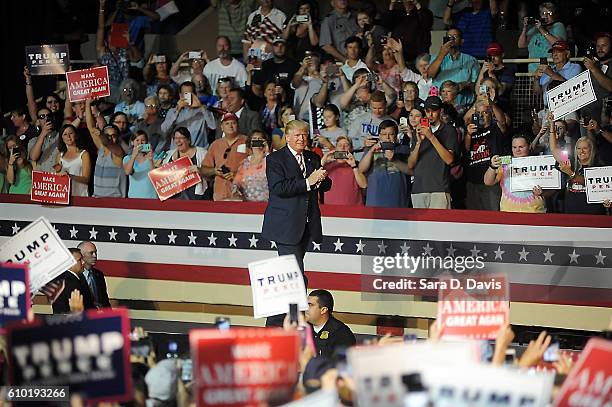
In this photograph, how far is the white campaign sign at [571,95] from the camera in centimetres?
1248

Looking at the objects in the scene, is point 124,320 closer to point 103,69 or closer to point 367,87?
point 367,87

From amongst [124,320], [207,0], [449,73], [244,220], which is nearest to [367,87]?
[449,73]

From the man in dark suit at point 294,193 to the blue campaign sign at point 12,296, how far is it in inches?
157

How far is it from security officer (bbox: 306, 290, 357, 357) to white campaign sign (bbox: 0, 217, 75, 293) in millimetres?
2333

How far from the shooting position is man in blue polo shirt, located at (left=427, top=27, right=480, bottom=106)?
14195mm

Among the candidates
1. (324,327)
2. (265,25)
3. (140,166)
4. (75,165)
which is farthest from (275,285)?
(265,25)

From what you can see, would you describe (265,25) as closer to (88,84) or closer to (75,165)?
(88,84)

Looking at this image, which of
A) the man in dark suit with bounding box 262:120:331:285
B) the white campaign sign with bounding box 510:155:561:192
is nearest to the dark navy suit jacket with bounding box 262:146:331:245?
the man in dark suit with bounding box 262:120:331:285

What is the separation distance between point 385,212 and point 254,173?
165cm

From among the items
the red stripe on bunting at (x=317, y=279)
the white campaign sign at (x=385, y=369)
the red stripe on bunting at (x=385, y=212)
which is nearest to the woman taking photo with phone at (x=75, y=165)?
the red stripe on bunting at (x=385, y=212)

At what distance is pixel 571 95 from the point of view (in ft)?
41.5

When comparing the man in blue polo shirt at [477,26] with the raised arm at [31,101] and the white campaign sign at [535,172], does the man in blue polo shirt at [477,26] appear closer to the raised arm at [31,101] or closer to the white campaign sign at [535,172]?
the white campaign sign at [535,172]

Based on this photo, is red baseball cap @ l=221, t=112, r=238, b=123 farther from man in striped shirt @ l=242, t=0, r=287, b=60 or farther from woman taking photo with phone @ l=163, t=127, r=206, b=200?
man in striped shirt @ l=242, t=0, r=287, b=60

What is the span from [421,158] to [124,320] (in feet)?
21.6
